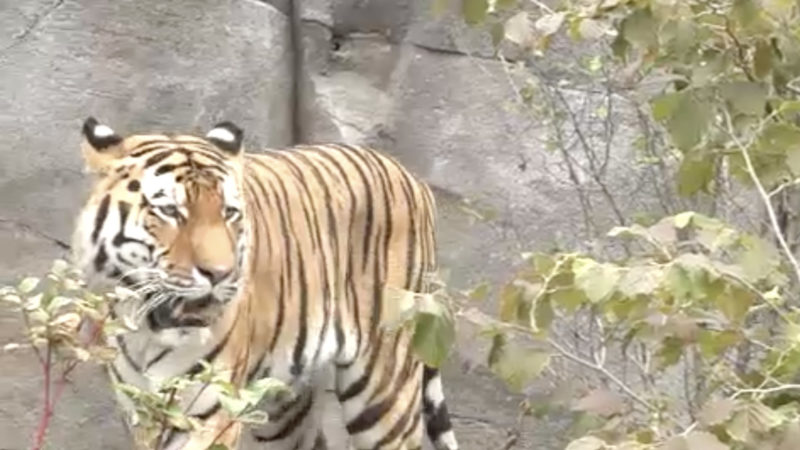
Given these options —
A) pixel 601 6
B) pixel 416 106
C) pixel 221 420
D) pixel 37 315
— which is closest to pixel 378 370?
pixel 221 420

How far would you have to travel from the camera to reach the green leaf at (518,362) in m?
2.96

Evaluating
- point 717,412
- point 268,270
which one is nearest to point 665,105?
point 717,412

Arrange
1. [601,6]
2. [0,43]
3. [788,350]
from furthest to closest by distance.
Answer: [0,43]
[601,6]
[788,350]

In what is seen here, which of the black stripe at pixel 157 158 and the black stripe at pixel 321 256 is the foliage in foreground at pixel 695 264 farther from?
the black stripe at pixel 321 256

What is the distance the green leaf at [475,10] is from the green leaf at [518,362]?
578 millimetres

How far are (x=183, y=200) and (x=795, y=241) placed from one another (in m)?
1.44

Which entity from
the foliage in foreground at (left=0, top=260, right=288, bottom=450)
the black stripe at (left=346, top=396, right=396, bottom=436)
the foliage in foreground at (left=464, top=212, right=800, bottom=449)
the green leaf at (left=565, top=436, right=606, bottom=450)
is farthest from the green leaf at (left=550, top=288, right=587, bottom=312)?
the black stripe at (left=346, top=396, right=396, bottom=436)

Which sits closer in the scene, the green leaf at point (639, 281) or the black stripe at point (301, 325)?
the green leaf at point (639, 281)

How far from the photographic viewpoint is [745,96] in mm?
3193

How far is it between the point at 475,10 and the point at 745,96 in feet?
1.51

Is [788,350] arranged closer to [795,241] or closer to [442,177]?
[795,241]

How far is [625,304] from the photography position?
2926 millimetres

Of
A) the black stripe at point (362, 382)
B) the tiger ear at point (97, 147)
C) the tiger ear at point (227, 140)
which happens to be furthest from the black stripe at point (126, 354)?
the black stripe at point (362, 382)

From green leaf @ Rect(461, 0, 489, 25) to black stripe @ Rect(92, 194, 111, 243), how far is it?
5.29ft
